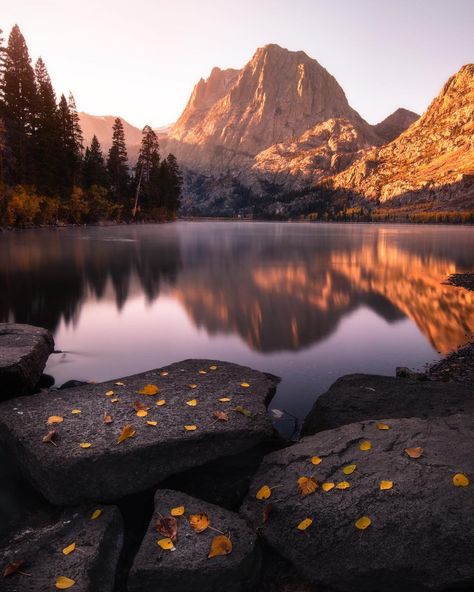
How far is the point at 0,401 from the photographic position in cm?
681

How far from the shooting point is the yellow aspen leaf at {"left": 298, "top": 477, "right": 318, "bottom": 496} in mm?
4395

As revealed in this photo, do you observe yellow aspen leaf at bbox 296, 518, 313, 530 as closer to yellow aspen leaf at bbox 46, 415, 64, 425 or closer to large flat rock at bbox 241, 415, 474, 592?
large flat rock at bbox 241, 415, 474, 592

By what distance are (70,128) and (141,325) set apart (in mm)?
79066

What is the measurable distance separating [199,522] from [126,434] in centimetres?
148

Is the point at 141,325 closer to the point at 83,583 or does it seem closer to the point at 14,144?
the point at 83,583

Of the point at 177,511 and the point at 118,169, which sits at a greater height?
the point at 118,169

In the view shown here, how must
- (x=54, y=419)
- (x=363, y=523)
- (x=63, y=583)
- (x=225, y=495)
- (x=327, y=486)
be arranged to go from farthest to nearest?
1. (x=54, y=419)
2. (x=225, y=495)
3. (x=327, y=486)
4. (x=363, y=523)
5. (x=63, y=583)

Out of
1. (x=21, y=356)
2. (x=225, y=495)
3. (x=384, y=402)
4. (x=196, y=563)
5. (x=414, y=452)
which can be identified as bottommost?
(x=225, y=495)

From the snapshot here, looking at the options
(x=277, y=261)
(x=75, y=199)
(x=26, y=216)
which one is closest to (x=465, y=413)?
(x=277, y=261)

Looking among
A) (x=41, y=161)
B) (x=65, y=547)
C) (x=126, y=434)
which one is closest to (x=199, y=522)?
(x=65, y=547)

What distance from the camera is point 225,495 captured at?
16.1 feet

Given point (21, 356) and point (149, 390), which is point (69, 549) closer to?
point (149, 390)

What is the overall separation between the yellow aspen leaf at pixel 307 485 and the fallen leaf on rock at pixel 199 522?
1.01m

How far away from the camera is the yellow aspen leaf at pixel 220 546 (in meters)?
3.82
